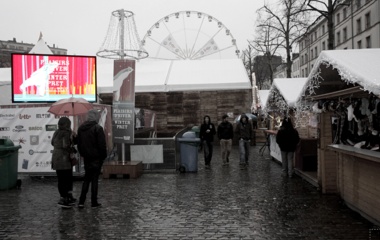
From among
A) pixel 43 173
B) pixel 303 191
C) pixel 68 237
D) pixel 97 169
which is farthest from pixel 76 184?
pixel 303 191

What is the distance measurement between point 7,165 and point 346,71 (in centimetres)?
821

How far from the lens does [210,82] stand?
998 inches

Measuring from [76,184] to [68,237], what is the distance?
17.2ft

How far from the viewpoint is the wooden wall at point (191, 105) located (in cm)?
2603

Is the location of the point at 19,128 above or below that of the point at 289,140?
above

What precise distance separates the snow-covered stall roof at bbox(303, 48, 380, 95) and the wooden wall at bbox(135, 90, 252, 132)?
15832 millimetres

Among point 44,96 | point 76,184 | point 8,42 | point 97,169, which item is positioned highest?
point 8,42

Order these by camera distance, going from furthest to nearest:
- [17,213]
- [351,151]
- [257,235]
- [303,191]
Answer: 1. [303,191]
2. [17,213]
3. [351,151]
4. [257,235]

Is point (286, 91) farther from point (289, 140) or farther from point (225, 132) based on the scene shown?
point (289, 140)

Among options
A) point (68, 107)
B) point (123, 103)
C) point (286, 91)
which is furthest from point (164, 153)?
point (286, 91)

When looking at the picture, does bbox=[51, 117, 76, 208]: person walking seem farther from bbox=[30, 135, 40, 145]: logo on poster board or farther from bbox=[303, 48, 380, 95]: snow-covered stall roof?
bbox=[303, 48, 380, 95]: snow-covered stall roof

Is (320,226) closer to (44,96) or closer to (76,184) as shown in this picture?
(76,184)

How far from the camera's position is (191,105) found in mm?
26281

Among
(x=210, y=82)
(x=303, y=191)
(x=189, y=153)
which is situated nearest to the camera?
(x=303, y=191)
